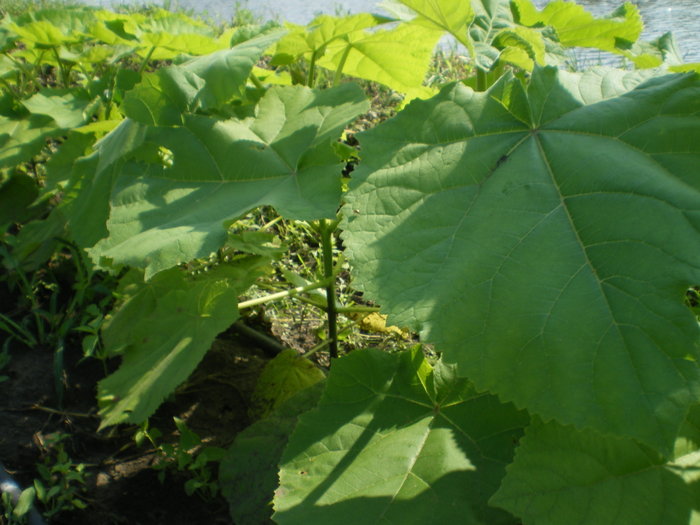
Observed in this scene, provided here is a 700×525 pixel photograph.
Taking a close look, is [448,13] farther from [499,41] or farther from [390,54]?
[390,54]

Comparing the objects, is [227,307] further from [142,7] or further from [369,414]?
[142,7]

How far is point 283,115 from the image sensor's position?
165 cm

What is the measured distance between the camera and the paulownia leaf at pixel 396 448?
1227 millimetres

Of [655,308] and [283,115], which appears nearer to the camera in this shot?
[655,308]

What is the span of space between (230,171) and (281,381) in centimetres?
65

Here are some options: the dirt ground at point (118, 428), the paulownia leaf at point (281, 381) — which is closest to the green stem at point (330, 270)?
the paulownia leaf at point (281, 381)

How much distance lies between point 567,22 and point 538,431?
1.15m

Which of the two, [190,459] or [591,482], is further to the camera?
[190,459]

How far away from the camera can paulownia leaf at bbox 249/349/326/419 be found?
186cm

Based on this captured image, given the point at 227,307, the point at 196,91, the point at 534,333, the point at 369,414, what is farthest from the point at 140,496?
the point at 534,333

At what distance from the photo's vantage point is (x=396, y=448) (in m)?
1.33

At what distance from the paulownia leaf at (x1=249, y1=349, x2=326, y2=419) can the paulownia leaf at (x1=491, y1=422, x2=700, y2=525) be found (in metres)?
0.86

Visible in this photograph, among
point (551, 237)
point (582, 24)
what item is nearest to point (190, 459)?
point (551, 237)

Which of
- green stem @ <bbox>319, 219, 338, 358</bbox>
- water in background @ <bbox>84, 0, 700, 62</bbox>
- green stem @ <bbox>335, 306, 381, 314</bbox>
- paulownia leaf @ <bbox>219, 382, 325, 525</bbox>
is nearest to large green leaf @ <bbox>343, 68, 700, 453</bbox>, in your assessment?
green stem @ <bbox>319, 219, 338, 358</bbox>
